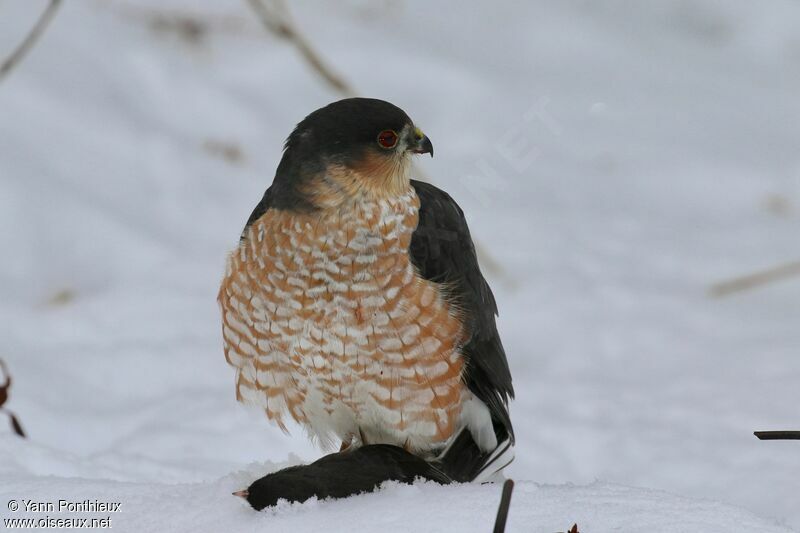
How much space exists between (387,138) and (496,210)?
4.07m

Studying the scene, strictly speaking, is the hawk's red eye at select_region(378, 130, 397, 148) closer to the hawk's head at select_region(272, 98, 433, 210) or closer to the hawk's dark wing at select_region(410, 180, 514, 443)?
the hawk's head at select_region(272, 98, 433, 210)

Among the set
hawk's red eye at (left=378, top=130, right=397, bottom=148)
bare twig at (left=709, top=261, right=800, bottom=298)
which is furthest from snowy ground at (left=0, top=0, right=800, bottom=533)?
hawk's red eye at (left=378, top=130, right=397, bottom=148)

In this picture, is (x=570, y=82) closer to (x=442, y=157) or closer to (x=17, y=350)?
(x=442, y=157)

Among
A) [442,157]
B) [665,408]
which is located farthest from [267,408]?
[442,157]

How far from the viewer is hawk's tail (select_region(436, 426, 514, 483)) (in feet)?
11.6

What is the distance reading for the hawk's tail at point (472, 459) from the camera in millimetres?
3535

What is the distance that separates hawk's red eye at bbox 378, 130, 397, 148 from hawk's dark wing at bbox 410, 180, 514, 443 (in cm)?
23

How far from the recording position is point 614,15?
29.3ft

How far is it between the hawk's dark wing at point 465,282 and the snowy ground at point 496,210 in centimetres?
134

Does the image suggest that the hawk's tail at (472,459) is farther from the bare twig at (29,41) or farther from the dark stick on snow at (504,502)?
the bare twig at (29,41)

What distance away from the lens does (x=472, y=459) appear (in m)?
3.61
